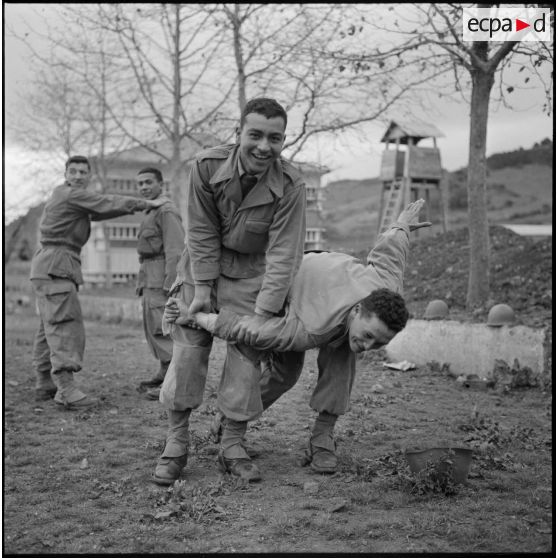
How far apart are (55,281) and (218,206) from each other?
9.78ft

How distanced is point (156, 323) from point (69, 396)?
43.5 inches

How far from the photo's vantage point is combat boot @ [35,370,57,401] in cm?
690

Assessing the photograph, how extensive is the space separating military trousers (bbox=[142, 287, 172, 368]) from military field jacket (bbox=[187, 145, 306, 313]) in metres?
2.85

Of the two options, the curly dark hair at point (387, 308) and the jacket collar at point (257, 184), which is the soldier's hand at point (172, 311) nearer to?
the jacket collar at point (257, 184)

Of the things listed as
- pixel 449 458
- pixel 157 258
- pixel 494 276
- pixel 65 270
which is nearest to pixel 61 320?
pixel 65 270

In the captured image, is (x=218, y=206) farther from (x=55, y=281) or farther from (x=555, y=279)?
(x=55, y=281)

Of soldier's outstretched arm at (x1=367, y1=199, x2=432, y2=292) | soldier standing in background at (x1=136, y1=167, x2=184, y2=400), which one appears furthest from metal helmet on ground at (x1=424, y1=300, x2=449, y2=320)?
A: soldier's outstretched arm at (x1=367, y1=199, x2=432, y2=292)

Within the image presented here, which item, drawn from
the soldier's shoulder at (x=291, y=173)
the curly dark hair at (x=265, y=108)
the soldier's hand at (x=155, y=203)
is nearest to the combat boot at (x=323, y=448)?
the soldier's shoulder at (x=291, y=173)

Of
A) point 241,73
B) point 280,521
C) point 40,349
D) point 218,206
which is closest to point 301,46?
point 241,73

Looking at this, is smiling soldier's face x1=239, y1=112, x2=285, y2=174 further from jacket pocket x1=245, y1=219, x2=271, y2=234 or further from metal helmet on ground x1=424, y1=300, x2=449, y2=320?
metal helmet on ground x1=424, y1=300, x2=449, y2=320

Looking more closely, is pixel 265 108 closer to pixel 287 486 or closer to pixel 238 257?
pixel 238 257

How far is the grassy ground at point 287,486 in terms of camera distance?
3379 millimetres

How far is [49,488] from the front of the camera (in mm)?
4176

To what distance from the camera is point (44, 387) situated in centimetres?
693
